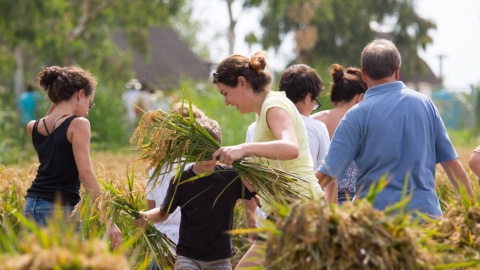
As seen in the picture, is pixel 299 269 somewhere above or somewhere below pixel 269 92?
below

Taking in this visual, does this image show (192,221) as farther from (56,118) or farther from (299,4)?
(299,4)

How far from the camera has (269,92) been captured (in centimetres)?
431


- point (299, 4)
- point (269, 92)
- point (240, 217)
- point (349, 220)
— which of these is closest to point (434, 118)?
point (269, 92)

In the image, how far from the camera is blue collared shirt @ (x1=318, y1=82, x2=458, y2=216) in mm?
3820

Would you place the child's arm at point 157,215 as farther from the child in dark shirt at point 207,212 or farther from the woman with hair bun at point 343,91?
the woman with hair bun at point 343,91

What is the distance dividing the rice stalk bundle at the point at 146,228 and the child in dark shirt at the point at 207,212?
231 mm

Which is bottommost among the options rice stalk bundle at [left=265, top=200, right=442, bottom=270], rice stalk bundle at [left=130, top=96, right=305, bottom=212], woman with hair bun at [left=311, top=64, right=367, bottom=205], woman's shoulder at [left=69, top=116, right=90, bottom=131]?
rice stalk bundle at [left=265, top=200, right=442, bottom=270]

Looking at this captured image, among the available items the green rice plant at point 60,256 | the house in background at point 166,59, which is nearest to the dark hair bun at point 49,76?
the green rice plant at point 60,256

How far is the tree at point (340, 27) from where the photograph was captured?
103 ft

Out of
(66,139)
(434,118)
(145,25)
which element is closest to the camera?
(434,118)

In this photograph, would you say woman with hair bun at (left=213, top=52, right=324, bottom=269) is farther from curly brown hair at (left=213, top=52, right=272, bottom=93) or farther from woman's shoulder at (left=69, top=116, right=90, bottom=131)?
woman's shoulder at (left=69, top=116, right=90, bottom=131)

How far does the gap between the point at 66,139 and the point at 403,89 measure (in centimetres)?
224

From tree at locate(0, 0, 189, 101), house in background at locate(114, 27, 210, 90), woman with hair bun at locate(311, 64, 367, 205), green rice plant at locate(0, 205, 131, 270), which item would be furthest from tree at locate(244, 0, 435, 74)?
green rice plant at locate(0, 205, 131, 270)

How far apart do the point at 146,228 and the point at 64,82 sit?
118 centimetres
